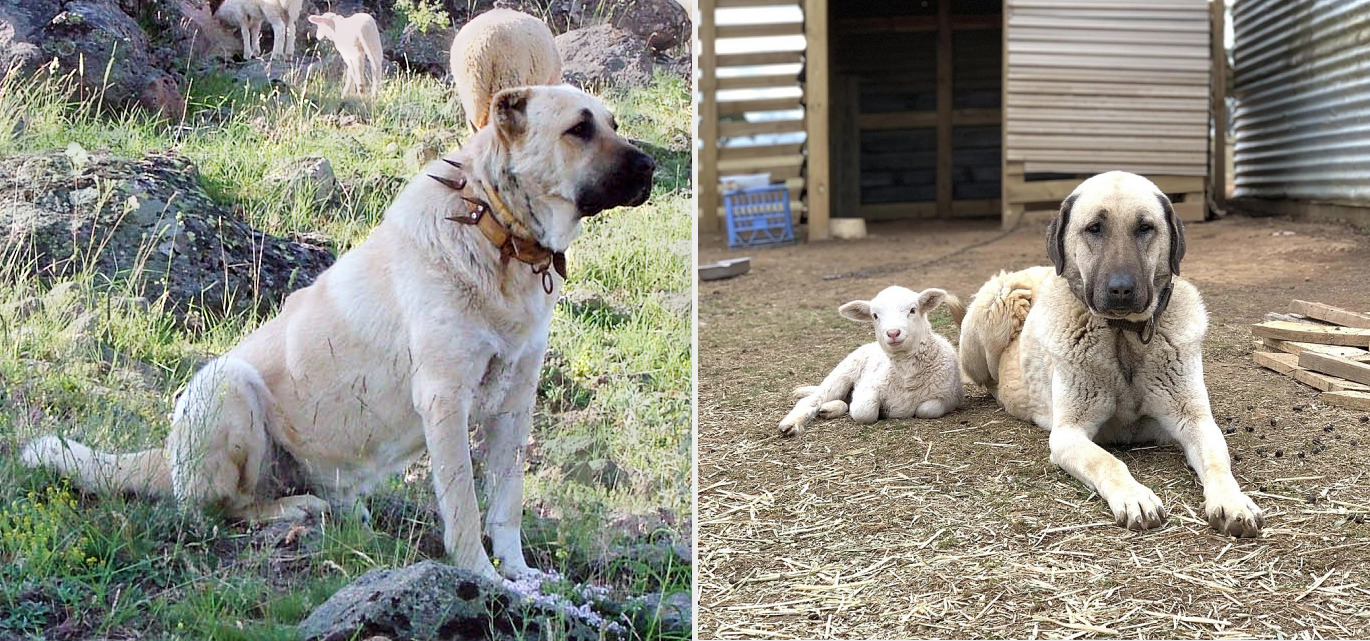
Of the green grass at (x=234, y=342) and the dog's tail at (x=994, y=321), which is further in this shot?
the dog's tail at (x=994, y=321)

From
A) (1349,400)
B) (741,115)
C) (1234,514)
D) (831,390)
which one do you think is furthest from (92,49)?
(741,115)

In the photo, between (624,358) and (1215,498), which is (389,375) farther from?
(1215,498)

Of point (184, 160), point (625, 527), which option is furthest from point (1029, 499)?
point (184, 160)

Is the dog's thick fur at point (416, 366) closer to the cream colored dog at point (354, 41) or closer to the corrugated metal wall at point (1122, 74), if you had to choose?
the cream colored dog at point (354, 41)

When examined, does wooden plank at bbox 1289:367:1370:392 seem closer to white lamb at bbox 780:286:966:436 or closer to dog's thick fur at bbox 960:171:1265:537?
dog's thick fur at bbox 960:171:1265:537

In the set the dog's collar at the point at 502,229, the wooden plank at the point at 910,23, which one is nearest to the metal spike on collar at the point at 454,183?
the dog's collar at the point at 502,229

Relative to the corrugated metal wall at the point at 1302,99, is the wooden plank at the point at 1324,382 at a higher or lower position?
lower

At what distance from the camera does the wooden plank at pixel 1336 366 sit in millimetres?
4387

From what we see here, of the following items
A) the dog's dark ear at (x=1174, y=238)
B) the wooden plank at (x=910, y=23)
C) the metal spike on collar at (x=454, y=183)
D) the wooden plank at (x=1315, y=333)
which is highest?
the wooden plank at (x=910, y=23)

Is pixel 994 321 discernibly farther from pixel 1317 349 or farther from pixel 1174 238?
pixel 1317 349

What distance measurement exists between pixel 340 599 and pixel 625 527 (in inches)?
30.0

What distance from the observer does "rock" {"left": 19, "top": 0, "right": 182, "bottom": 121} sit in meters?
3.23

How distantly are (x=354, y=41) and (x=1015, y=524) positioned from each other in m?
2.50

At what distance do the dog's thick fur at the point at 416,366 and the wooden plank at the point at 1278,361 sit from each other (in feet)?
10.3
